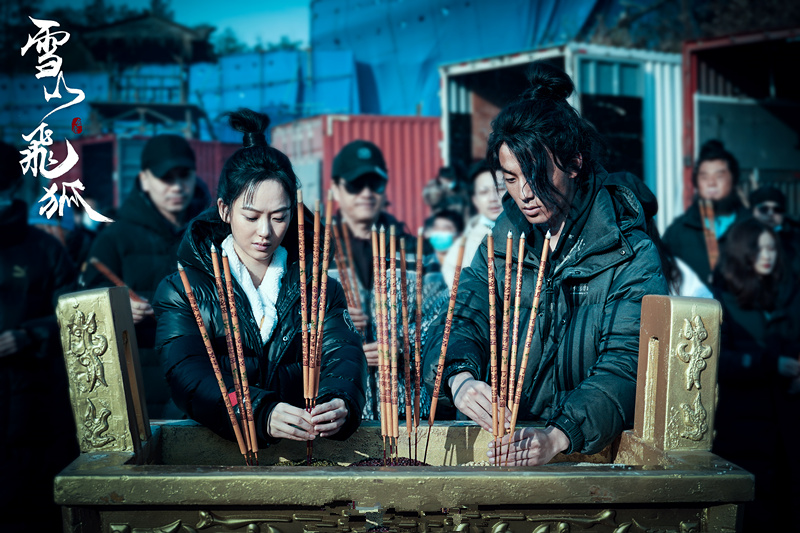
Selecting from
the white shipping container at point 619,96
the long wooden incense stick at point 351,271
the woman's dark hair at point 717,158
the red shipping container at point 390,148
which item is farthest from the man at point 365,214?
the red shipping container at point 390,148

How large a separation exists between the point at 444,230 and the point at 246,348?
12.0 feet

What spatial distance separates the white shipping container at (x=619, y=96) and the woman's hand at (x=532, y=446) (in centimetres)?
556

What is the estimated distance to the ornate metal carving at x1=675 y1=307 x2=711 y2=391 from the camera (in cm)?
154

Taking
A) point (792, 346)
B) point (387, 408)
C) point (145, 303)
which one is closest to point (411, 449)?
point (387, 408)

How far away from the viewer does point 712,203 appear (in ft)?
14.7

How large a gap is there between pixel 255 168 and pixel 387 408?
2.31ft

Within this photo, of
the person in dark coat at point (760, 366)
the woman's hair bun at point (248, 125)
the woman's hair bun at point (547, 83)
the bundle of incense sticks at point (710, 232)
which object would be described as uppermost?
the woman's hair bun at point (547, 83)

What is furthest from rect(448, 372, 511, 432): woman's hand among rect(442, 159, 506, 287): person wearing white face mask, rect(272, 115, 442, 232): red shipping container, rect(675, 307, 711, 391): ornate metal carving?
rect(272, 115, 442, 232): red shipping container

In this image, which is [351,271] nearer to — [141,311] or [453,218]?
[141,311]

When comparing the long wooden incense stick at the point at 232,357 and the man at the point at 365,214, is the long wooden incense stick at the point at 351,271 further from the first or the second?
the long wooden incense stick at the point at 232,357

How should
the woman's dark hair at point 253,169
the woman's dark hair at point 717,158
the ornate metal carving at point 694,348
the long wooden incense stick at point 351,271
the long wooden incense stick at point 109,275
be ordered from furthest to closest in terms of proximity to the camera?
the woman's dark hair at point 717,158
the long wooden incense stick at point 351,271
the long wooden incense stick at point 109,275
the woman's dark hair at point 253,169
the ornate metal carving at point 694,348

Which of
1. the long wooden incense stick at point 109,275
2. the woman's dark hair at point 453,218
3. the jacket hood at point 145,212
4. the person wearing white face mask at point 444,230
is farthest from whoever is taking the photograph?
the woman's dark hair at point 453,218

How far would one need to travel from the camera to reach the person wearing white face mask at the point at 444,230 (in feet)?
17.6

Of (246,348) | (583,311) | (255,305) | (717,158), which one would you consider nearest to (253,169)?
(255,305)
